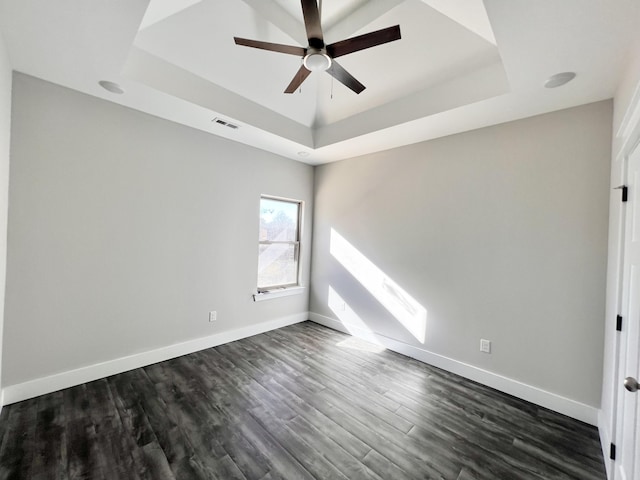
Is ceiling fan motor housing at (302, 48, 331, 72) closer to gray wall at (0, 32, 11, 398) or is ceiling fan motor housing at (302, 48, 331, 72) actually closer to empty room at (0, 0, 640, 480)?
empty room at (0, 0, 640, 480)

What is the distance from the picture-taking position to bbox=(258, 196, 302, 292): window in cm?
399

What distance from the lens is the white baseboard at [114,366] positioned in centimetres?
218

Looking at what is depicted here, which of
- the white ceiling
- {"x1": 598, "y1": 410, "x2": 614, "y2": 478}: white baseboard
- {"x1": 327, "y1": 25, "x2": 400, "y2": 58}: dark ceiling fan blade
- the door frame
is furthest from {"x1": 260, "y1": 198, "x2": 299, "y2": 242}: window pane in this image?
{"x1": 598, "y1": 410, "x2": 614, "y2": 478}: white baseboard

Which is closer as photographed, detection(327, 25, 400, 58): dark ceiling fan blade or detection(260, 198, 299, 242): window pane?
detection(327, 25, 400, 58): dark ceiling fan blade

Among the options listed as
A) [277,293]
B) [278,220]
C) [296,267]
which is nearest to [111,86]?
[278,220]

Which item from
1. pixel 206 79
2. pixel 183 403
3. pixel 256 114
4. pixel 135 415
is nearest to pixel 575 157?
pixel 256 114

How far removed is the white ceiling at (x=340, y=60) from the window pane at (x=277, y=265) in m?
1.58

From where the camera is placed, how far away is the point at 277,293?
4043mm

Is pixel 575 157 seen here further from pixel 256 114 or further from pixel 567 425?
pixel 256 114

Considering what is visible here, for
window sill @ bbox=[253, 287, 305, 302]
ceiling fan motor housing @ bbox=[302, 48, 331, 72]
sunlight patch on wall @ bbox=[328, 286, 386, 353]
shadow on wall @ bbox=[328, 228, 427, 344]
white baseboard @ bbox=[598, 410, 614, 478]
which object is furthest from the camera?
window sill @ bbox=[253, 287, 305, 302]

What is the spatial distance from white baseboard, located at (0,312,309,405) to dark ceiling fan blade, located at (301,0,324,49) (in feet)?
10.8

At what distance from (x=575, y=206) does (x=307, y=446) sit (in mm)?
2874

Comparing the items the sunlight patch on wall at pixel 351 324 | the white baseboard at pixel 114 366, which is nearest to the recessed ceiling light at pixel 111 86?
the white baseboard at pixel 114 366

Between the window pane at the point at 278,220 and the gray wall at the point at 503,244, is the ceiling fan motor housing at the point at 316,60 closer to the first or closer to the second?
the gray wall at the point at 503,244
